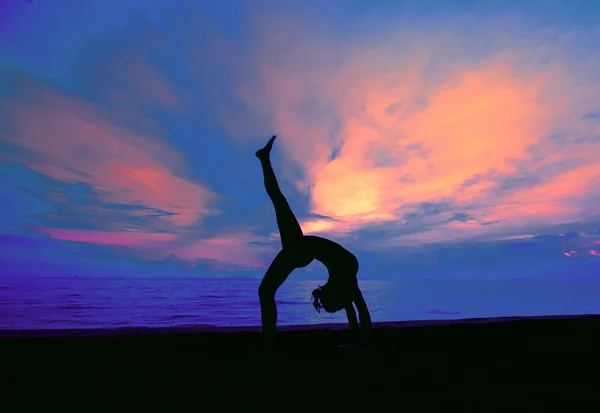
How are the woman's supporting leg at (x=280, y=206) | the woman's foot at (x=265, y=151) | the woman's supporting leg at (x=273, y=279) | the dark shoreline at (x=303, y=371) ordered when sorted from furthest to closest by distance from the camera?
the woman's foot at (x=265, y=151) → the woman's supporting leg at (x=280, y=206) → the woman's supporting leg at (x=273, y=279) → the dark shoreline at (x=303, y=371)

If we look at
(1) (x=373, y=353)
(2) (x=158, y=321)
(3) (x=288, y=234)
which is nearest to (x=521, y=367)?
(1) (x=373, y=353)

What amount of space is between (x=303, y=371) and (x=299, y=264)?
45.2 inches

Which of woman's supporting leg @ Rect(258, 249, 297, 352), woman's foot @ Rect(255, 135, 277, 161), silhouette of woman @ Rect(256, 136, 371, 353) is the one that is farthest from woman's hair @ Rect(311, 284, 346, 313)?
woman's foot @ Rect(255, 135, 277, 161)

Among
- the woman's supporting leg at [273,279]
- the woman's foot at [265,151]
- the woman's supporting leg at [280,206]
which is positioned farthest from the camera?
the woman's foot at [265,151]

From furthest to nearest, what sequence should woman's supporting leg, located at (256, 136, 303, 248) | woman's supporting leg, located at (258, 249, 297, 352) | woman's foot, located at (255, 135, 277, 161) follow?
woman's foot, located at (255, 135, 277, 161), woman's supporting leg, located at (256, 136, 303, 248), woman's supporting leg, located at (258, 249, 297, 352)

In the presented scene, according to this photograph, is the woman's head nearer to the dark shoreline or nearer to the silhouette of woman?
the silhouette of woman

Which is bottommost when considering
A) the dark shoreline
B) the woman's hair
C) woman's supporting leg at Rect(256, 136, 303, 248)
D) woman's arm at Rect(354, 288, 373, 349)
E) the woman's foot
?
the dark shoreline

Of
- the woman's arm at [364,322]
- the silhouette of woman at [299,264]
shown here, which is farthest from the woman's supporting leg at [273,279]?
the woman's arm at [364,322]

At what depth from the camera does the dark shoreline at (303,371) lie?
3193 millimetres

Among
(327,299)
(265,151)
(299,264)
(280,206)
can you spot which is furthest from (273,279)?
(265,151)

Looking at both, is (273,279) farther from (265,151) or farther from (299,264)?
(265,151)

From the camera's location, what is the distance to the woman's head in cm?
474

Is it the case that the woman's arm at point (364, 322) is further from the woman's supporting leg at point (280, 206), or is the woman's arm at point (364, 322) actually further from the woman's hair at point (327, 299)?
the woman's supporting leg at point (280, 206)

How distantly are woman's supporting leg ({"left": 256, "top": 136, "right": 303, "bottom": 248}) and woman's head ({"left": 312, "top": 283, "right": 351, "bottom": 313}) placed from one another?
700 millimetres
